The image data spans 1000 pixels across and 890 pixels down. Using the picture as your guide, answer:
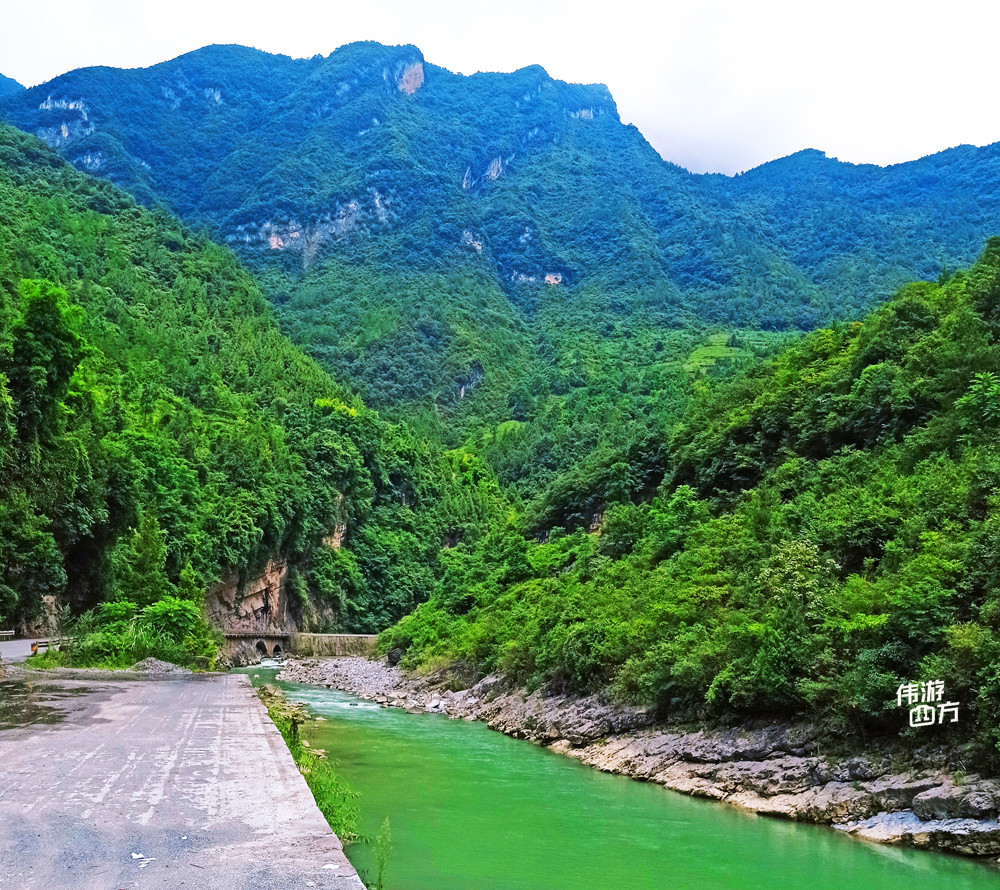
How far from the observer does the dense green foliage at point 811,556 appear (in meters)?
21.1

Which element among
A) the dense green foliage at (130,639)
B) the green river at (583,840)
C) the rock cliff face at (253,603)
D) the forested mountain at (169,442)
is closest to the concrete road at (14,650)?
the dense green foliage at (130,639)

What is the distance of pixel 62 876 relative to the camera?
8312 millimetres

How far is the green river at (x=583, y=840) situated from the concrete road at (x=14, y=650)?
1173 centimetres

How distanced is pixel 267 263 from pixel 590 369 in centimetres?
7945

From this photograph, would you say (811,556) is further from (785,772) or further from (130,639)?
(130,639)

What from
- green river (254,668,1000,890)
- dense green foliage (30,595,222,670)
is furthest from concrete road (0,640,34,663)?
green river (254,668,1000,890)

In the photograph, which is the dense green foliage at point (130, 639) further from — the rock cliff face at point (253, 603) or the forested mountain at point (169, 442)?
the rock cliff face at point (253, 603)

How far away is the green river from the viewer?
52.2 feet

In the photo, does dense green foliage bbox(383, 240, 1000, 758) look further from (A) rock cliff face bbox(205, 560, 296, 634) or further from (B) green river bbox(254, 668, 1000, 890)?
(A) rock cliff face bbox(205, 560, 296, 634)

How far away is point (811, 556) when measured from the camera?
27.3m

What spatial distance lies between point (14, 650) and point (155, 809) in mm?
25747

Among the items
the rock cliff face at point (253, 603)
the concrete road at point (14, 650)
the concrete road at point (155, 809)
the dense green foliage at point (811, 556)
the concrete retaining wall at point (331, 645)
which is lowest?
the concrete retaining wall at point (331, 645)

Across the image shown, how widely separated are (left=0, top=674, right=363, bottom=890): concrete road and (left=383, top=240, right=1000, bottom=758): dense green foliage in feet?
44.5

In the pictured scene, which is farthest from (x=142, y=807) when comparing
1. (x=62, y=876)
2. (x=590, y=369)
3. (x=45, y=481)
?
(x=590, y=369)
